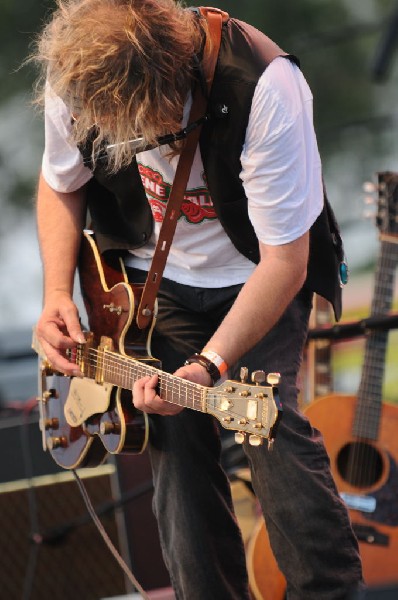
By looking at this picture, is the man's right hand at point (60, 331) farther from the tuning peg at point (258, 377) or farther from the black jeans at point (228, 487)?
the tuning peg at point (258, 377)

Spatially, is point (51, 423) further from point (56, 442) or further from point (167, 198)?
point (167, 198)

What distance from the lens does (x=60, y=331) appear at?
315cm

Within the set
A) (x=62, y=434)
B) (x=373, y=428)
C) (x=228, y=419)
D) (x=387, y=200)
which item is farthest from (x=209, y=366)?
(x=387, y=200)

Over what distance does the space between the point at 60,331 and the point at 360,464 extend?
1.27 meters

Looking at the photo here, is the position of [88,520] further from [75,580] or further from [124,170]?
[124,170]

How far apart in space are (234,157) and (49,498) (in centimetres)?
200

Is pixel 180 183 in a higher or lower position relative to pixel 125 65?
lower

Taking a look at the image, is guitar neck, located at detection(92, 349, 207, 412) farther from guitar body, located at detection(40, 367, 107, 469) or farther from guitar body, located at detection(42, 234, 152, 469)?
guitar body, located at detection(40, 367, 107, 469)

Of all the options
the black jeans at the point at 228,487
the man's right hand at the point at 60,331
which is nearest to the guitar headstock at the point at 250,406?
the black jeans at the point at 228,487

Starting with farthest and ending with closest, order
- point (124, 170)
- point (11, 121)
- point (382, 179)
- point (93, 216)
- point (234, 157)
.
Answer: point (11, 121), point (382, 179), point (93, 216), point (124, 170), point (234, 157)

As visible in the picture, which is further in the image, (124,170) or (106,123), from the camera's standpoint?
(124,170)

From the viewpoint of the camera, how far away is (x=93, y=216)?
326 centimetres

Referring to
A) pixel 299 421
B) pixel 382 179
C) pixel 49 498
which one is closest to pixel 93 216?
pixel 299 421

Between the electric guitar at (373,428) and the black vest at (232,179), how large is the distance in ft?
3.11
